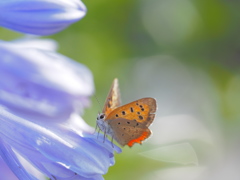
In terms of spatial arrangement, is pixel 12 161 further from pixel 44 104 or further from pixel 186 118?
pixel 186 118

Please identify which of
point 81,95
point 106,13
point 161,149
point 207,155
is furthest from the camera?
point 106,13

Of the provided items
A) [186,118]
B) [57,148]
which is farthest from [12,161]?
[186,118]

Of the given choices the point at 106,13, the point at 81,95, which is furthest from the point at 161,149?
the point at 81,95

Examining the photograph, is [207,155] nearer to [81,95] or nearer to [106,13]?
[106,13]

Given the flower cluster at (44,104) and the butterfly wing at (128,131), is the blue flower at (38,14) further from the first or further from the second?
the butterfly wing at (128,131)

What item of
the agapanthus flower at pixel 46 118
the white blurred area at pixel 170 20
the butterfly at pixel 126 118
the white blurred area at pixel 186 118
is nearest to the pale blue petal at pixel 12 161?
the agapanthus flower at pixel 46 118
